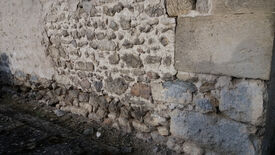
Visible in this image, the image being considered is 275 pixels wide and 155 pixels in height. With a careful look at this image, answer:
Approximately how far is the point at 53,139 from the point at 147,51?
1.49 meters

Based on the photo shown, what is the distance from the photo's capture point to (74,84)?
338 centimetres

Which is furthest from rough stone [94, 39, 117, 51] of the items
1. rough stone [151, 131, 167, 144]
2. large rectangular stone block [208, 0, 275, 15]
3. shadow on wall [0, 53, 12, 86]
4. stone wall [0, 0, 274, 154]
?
shadow on wall [0, 53, 12, 86]

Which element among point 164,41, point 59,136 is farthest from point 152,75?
point 59,136

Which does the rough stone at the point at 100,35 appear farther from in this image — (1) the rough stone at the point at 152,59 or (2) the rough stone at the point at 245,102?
(2) the rough stone at the point at 245,102

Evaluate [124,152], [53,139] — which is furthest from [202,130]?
[53,139]

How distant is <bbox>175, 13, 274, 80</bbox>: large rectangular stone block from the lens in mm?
1688

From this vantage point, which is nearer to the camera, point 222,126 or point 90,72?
point 222,126

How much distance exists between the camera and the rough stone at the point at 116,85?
2719 mm

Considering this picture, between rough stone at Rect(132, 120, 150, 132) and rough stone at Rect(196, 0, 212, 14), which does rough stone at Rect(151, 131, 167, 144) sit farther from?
rough stone at Rect(196, 0, 212, 14)

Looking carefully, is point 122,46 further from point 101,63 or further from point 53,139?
point 53,139

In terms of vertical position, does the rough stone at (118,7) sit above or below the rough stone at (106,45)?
above

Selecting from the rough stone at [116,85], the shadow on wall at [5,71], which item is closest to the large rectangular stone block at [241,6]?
the rough stone at [116,85]

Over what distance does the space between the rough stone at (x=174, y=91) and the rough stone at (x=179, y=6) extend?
642 millimetres

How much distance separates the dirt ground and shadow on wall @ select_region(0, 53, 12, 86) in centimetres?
126
